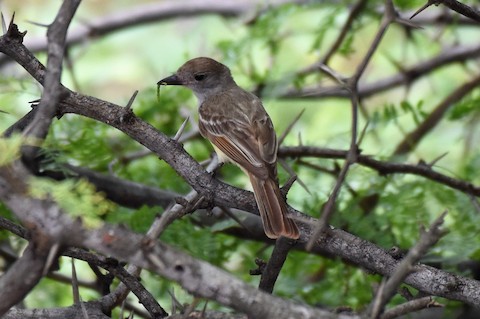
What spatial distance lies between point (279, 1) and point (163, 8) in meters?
1.09

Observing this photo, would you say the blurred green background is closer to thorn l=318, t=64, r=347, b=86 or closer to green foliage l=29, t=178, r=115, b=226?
green foliage l=29, t=178, r=115, b=226

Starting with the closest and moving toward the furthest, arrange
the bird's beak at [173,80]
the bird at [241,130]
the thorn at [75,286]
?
the thorn at [75,286], the bird at [241,130], the bird's beak at [173,80]

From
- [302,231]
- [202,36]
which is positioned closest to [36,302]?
[302,231]

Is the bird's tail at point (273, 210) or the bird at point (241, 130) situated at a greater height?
the bird at point (241, 130)

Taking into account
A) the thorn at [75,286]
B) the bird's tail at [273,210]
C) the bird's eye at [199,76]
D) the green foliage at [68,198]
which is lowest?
the green foliage at [68,198]

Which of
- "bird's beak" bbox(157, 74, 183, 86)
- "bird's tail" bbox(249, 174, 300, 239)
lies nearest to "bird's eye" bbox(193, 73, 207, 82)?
"bird's beak" bbox(157, 74, 183, 86)

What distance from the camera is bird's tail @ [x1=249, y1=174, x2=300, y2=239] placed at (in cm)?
362

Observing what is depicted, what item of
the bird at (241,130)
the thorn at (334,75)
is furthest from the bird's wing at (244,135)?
the thorn at (334,75)

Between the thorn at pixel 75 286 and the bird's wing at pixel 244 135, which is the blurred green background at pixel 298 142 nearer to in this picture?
the bird's wing at pixel 244 135

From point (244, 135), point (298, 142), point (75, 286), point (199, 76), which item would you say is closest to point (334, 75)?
point (75, 286)

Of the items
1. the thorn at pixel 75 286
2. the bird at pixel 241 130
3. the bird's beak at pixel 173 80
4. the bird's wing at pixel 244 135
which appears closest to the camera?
the thorn at pixel 75 286

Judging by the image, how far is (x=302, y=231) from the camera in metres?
3.66

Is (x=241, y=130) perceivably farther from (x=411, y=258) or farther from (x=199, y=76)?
(x=411, y=258)

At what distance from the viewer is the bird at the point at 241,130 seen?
4004mm
